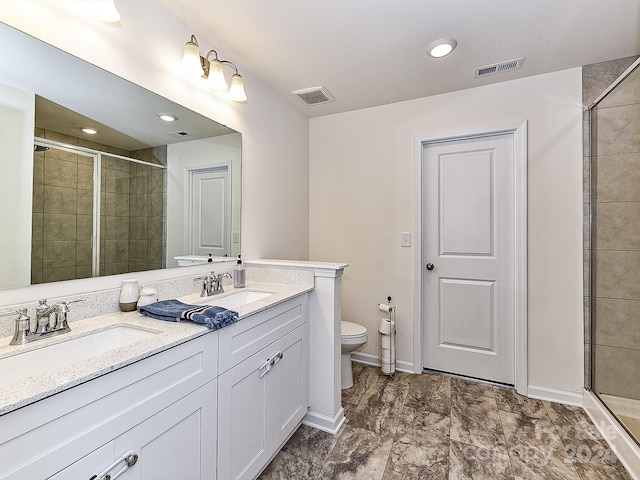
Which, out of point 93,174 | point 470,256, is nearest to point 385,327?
point 470,256

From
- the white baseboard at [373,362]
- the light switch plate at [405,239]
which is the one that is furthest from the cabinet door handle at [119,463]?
the light switch plate at [405,239]

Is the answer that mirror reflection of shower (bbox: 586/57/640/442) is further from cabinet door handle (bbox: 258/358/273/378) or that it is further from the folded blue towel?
the folded blue towel

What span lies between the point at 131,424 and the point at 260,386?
24.6 inches

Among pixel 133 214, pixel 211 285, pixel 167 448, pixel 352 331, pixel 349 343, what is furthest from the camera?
pixel 352 331

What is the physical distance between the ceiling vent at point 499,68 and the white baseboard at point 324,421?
2507 millimetres

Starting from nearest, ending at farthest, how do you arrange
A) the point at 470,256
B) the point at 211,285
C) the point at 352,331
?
the point at 211,285 < the point at 352,331 < the point at 470,256

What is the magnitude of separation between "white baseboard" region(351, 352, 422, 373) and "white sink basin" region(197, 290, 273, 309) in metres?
1.35

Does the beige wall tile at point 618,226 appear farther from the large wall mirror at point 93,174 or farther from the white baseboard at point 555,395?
the large wall mirror at point 93,174

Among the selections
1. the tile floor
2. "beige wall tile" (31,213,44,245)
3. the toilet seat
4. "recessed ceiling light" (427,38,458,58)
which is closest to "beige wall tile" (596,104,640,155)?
"recessed ceiling light" (427,38,458,58)

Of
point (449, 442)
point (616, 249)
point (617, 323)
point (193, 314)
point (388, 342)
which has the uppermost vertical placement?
point (616, 249)

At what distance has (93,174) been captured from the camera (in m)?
1.35

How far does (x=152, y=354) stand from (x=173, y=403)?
21cm

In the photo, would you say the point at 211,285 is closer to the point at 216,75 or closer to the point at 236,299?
the point at 236,299

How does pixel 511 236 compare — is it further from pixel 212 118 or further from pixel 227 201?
pixel 212 118
